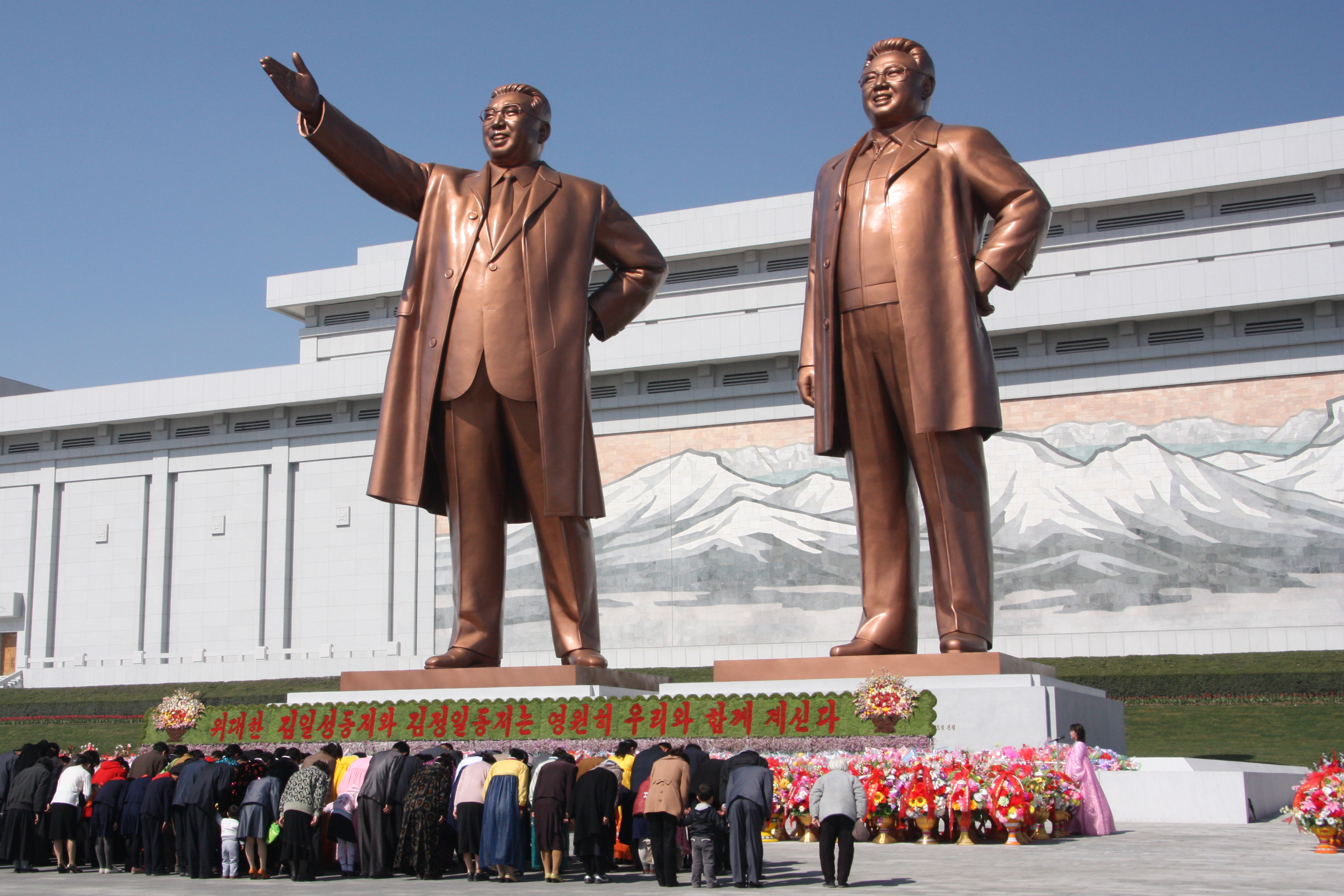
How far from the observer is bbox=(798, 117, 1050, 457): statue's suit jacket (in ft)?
29.5

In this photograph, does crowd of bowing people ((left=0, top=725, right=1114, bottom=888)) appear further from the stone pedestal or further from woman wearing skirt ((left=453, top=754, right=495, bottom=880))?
the stone pedestal

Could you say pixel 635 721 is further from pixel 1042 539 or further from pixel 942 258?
pixel 1042 539

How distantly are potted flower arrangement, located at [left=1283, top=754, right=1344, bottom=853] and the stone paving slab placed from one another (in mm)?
134

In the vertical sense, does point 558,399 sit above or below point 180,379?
below

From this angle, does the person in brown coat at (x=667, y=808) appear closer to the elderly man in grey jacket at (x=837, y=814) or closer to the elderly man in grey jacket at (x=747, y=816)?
the elderly man in grey jacket at (x=747, y=816)

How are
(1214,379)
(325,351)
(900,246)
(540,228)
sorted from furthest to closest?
(325,351), (1214,379), (540,228), (900,246)

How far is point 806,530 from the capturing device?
2412cm

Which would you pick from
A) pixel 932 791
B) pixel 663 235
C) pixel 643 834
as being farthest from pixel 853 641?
pixel 663 235

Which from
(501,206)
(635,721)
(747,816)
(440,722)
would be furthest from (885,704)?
(501,206)

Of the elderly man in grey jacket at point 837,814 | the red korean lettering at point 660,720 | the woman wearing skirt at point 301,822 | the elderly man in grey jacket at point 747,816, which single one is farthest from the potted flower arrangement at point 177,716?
the elderly man in grey jacket at point 837,814

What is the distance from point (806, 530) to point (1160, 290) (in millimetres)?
7404

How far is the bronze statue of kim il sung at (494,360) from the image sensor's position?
9.69 m

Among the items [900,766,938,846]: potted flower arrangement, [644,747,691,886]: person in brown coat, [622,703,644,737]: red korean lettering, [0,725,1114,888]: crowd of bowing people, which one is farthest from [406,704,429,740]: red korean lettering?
[900,766,938,846]: potted flower arrangement

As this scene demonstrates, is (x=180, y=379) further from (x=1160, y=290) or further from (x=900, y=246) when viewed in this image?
(x=900, y=246)
